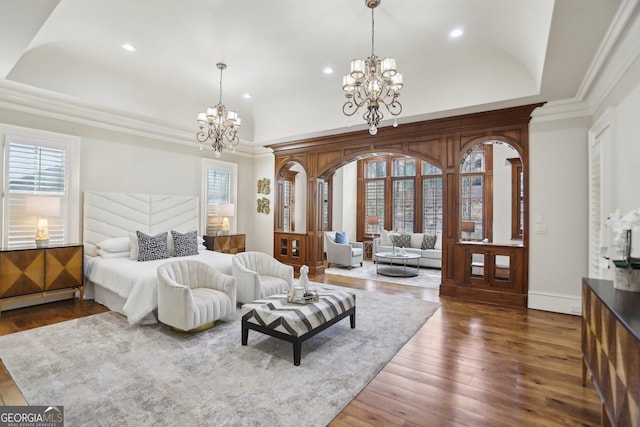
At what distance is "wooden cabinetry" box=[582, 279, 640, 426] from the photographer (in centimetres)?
136

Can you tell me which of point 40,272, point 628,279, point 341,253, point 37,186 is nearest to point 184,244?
point 40,272

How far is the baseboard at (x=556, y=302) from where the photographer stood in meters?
4.26

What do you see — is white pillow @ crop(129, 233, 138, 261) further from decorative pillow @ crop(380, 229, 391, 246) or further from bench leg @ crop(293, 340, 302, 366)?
decorative pillow @ crop(380, 229, 391, 246)

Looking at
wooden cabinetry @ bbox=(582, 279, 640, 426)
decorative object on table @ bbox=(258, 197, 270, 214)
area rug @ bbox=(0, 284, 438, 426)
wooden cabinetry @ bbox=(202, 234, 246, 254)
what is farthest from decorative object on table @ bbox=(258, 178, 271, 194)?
wooden cabinetry @ bbox=(582, 279, 640, 426)

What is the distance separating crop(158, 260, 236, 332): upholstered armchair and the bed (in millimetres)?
249

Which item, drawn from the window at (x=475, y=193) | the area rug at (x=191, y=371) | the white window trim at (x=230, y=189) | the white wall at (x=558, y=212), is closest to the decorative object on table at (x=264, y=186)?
the white window trim at (x=230, y=189)

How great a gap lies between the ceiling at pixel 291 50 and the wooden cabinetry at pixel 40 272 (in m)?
2.16

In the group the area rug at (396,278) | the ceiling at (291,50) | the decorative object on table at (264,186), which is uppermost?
the ceiling at (291,50)

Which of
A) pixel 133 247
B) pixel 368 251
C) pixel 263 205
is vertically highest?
pixel 263 205

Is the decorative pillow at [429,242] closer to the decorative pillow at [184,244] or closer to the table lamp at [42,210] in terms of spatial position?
the decorative pillow at [184,244]

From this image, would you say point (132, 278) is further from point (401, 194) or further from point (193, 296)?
point (401, 194)

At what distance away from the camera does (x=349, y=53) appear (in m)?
4.21

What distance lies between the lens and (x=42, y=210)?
13.4 ft

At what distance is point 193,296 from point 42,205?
252 centimetres
